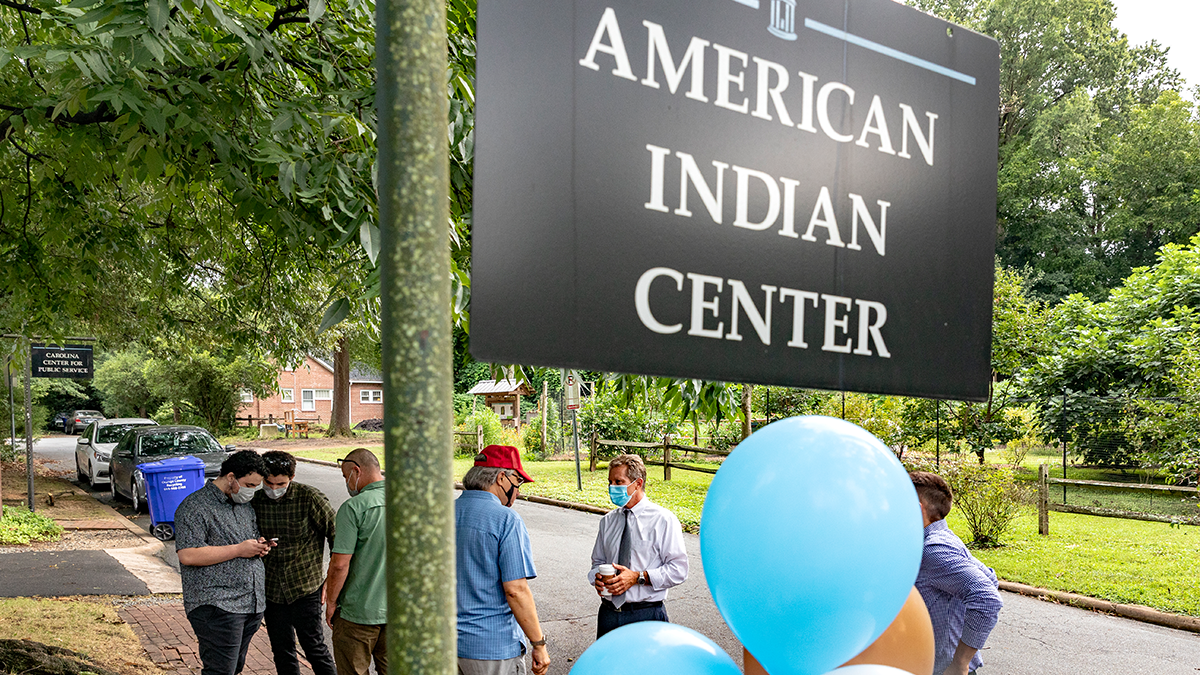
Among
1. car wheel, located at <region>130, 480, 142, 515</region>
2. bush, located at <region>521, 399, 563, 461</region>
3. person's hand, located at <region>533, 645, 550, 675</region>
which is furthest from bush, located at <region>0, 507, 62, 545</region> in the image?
bush, located at <region>521, 399, 563, 461</region>

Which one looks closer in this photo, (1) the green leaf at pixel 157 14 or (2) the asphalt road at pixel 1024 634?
(1) the green leaf at pixel 157 14

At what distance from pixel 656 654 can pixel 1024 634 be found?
7474 mm

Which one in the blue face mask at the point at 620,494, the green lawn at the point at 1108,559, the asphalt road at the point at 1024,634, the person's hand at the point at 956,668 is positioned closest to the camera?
the person's hand at the point at 956,668

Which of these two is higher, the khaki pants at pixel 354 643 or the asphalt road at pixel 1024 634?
the khaki pants at pixel 354 643

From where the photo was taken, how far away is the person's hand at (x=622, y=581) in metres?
5.01

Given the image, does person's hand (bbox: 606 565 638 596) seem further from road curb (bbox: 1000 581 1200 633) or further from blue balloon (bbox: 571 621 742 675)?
road curb (bbox: 1000 581 1200 633)

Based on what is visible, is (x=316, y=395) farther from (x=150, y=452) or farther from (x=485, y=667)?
(x=485, y=667)

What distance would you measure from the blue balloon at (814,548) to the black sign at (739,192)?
0.69 ft

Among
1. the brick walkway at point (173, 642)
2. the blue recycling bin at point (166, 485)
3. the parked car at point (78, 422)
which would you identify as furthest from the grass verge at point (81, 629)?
the parked car at point (78, 422)

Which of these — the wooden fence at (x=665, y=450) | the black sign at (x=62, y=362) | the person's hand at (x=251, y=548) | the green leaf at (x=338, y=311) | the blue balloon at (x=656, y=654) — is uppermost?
the green leaf at (x=338, y=311)

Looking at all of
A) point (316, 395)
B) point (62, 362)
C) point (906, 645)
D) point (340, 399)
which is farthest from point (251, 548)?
point (316, 395)

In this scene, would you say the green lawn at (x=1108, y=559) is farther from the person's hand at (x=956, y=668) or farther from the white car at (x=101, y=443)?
the white car at (x=101, y=443)

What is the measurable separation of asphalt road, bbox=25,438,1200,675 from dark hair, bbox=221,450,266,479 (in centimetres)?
304

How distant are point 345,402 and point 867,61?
4224cm
